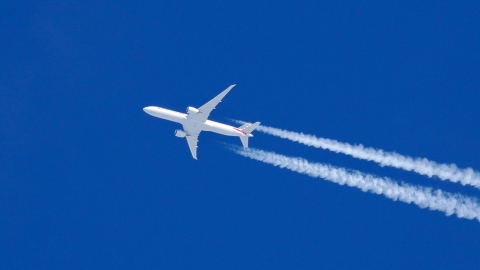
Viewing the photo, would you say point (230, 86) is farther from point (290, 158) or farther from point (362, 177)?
point (362, 177)

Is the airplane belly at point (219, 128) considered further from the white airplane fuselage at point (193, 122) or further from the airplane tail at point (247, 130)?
the airplane tail at point (247, 130)

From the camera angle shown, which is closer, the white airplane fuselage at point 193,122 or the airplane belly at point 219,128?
the airplane belly at point 219,128

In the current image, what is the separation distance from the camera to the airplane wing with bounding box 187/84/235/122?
9481cm

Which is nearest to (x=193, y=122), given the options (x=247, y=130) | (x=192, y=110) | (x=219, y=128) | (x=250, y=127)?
(x=192, y=110)

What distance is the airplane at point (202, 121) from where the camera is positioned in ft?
311

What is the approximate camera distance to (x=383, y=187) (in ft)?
277

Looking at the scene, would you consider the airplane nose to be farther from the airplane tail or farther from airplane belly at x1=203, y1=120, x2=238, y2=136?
the airplane tail

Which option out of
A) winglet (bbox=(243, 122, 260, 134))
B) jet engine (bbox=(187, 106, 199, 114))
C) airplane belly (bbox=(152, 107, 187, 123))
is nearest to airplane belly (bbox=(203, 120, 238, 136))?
winglet (bbox=(243, 122, 260, 134))

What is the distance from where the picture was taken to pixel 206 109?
95.8 metres

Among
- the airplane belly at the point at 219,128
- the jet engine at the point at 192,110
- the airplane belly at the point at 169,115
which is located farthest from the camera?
the airplane belly at the point at 169,115

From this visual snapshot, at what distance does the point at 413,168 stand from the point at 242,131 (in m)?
23.1

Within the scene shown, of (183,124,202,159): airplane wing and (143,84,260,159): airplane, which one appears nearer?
(143,84,260,159): airplane

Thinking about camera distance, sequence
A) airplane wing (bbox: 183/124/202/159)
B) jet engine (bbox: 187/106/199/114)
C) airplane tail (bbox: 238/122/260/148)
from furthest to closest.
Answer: airplane wing (bbox: 183/124/202/159) < jet engine (bbox: 187/106/199/114) < airplane tail (bbox: 238/122/260/148)

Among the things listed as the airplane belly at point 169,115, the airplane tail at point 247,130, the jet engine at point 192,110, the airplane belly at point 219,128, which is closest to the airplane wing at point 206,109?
the jet engine at point 192,110
